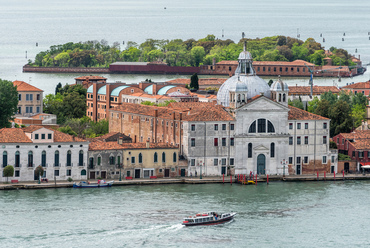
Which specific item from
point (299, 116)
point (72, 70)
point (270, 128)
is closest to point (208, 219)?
point (270, 128)

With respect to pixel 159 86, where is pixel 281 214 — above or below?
below

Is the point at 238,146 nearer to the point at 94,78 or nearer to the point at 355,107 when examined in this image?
the point at 355,107

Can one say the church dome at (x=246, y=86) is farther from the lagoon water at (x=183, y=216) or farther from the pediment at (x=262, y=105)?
the lagoon water at (x=183, y=216)

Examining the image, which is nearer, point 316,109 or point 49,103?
point 316,109

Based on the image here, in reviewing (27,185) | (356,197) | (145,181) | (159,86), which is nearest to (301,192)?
(356,197)

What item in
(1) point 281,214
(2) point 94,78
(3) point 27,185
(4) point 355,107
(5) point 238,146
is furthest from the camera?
(2) point 94,78

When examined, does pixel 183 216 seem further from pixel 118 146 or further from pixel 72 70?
pixel 72 70

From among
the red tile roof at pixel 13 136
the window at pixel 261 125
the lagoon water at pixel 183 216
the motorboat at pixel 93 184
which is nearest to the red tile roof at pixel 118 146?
the motorboat at pixel 93 184

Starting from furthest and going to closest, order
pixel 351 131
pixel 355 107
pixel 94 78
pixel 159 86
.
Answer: pixel 94 78 → pixel 159 86 → pixel 355 107 → pixel 351 131

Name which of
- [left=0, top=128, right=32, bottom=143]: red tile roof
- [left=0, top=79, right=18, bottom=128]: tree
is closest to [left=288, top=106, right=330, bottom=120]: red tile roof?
[left=0, top=128, right=32, bottom=143]: red tile roof
